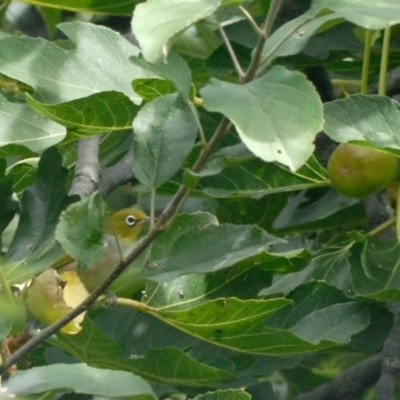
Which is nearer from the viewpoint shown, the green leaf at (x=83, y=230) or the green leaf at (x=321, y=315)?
the green leaf at (x=83, y=230)

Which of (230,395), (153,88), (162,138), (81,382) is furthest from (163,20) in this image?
(230,395)

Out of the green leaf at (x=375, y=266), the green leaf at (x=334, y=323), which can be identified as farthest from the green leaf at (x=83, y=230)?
the green leaf at (x=375, y=266)

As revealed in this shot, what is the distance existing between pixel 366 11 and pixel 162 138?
0.41m

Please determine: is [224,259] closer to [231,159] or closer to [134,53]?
[231,159]

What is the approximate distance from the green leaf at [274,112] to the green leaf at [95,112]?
0.43m

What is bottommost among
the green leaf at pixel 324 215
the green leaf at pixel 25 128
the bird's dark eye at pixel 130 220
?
the bird's dark eye at pixel 130 220

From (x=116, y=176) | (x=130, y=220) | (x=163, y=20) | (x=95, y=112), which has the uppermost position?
(x=163, y=20)

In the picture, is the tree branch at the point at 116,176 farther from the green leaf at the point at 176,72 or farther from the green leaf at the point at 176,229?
the green leaf at the point at 176,72

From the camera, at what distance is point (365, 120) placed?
1865 mm

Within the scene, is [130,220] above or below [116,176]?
below

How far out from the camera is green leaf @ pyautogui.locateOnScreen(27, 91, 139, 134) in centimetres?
175

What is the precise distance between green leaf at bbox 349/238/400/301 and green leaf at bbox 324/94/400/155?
237mm

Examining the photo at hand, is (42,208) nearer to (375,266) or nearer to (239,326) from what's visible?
(239,326)

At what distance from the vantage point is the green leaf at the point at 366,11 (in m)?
1.47
